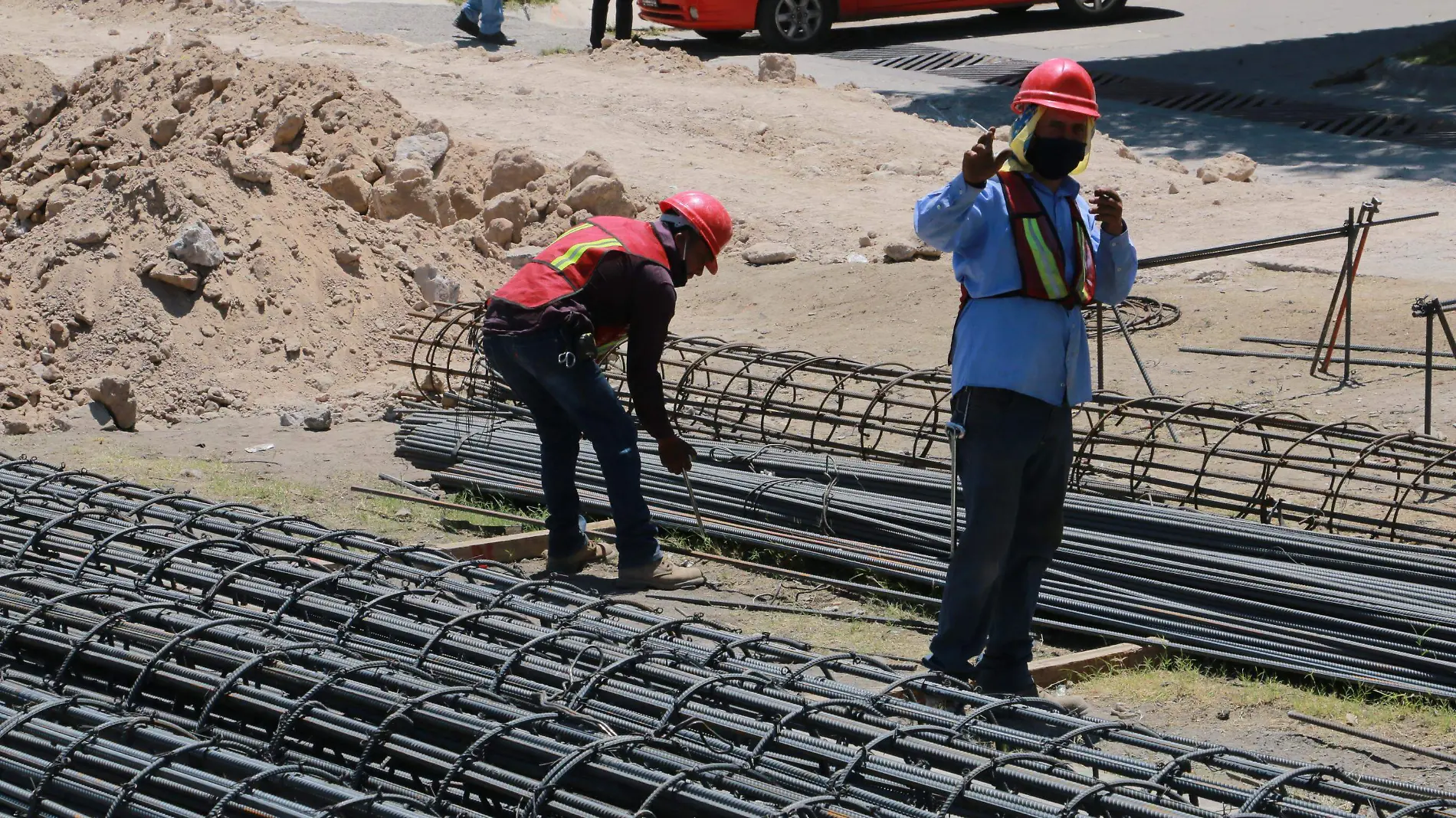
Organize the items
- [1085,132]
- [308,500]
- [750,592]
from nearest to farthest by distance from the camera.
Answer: [1085,132]
[750,592]
[308,500]

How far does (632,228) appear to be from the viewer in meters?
6.08

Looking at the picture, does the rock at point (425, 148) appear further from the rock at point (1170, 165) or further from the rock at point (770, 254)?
the rock at point (1170, 165)

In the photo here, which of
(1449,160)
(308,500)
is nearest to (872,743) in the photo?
(308,500)

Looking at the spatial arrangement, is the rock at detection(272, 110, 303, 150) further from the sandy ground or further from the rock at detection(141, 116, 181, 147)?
the sandy ground

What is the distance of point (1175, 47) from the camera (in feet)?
67.0

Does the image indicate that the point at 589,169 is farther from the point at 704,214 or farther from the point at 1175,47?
the point at 1175,47

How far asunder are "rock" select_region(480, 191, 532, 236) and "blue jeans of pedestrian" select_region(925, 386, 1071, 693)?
903 cm

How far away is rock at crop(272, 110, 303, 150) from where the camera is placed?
1378cm

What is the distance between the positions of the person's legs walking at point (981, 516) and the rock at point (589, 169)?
9.26 metres

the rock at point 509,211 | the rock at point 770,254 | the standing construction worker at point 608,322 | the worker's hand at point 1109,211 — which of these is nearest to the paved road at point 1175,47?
the rock at point 770,254

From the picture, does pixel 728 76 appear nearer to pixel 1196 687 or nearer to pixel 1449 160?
pixel 1449 160

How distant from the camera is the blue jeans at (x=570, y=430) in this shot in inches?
241

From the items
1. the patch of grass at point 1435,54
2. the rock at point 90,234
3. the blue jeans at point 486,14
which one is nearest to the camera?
the rock at point 90,234

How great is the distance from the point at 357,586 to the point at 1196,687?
284 cm
